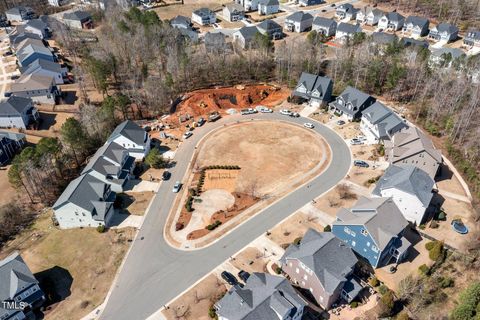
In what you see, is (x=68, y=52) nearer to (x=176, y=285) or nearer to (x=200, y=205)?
(x=200, y=205)

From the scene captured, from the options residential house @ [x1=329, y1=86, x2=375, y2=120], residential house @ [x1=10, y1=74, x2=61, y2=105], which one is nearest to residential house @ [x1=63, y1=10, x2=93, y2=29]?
residential house @ [x1=10, y1=74, x2=61, y2=105]

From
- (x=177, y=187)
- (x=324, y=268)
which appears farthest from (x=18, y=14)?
(x=324, y=268)

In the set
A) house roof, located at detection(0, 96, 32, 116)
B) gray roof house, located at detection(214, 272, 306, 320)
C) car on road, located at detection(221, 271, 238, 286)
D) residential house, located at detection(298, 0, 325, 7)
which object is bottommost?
car on road, located at detection(221, 271, 238, 286)

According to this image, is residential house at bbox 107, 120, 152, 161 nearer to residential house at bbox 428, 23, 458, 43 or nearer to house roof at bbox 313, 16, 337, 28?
house roof at bbox 313, 16, 337, 28

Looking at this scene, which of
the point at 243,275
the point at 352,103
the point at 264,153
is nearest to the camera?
the point at 243,275

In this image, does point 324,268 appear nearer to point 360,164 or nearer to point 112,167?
point 360,164

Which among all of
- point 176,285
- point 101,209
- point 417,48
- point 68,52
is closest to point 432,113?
point 417,48
